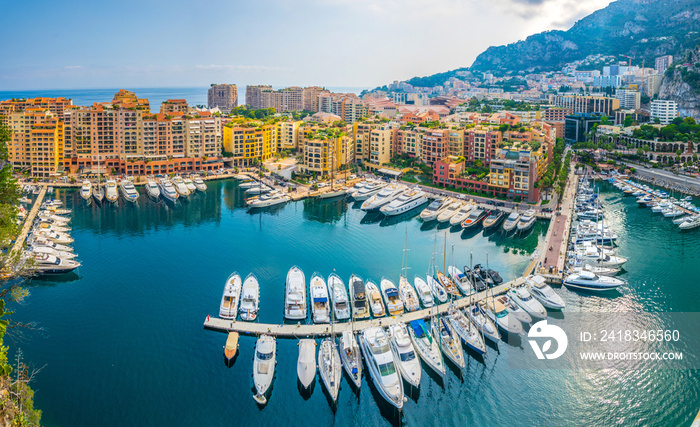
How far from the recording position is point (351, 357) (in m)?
19.4

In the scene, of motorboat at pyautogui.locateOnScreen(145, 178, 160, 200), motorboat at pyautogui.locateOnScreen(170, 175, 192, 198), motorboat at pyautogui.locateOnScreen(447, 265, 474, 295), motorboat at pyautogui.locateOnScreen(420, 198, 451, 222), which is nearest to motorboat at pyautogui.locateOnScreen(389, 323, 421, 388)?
motorboat at pyautogui.locateOnScreen(447, 265, 474, 295)

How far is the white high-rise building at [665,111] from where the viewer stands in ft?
250

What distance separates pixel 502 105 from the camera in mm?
95875

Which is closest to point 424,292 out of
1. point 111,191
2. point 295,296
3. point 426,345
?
point 426,345

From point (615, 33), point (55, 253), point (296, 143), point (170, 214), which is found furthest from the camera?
point (615, 33)

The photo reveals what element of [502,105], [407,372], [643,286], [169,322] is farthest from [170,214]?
[502,105]

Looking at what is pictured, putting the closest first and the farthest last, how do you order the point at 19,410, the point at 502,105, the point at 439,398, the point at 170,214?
the point at 19,410 → the point at 439,398 → the point at 170,214 → the point at 502,105

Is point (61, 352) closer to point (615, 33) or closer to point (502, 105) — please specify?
point (502, 105)

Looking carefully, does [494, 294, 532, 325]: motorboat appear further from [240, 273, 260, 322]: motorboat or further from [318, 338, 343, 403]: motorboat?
[240, 273, 260, 322]: motorboat

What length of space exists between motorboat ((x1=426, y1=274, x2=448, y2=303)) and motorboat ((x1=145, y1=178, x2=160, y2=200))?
103ft

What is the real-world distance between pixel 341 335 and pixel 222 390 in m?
5.42

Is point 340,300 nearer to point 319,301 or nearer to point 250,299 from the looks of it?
point 319,301

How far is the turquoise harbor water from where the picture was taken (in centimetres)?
1762

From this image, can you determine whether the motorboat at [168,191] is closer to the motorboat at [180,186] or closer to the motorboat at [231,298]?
the motorboat at [180,186]
